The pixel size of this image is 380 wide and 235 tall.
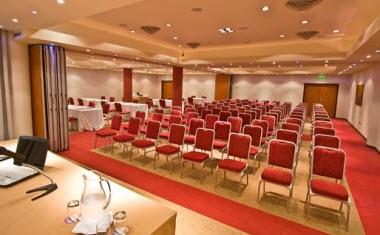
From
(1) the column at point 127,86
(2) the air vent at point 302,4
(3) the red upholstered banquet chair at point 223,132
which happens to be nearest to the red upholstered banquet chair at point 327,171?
(3) the red upholstered banquet chair at point 223,132

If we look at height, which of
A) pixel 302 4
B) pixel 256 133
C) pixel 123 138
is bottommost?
pixel 123 138

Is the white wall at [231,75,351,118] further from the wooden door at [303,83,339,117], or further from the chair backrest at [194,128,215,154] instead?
the chair backrest at [194,128,215,154]

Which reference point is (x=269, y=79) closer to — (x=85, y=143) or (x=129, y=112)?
(x=129, y=112)

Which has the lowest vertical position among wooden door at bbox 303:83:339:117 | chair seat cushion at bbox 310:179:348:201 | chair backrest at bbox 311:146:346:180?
chair seat cushion at bbox 310:179:348:201

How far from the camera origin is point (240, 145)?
460 centimetres

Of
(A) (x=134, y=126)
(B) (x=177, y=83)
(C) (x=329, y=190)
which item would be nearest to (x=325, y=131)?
(C) (x=329, y=190)

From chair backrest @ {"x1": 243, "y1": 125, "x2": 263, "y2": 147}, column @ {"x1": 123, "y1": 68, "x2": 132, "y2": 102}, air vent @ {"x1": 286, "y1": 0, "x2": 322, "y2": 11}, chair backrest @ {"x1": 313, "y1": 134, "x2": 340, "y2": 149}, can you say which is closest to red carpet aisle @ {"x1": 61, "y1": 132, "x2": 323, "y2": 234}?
chair backrest @ {"x1": 243, "y1": 125, "x2": 263, "y2": 147}

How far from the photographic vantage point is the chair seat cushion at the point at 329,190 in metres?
3.20

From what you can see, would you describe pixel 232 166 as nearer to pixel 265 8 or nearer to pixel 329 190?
pixel 329 190

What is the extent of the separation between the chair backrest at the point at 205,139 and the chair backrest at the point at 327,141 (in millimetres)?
2140

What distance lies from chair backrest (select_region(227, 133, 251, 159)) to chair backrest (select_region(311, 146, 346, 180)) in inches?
45.9

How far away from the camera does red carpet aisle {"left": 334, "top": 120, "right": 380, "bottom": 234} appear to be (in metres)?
3.62

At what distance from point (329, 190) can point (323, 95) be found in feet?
53.2

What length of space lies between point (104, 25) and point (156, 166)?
15.2 feet
